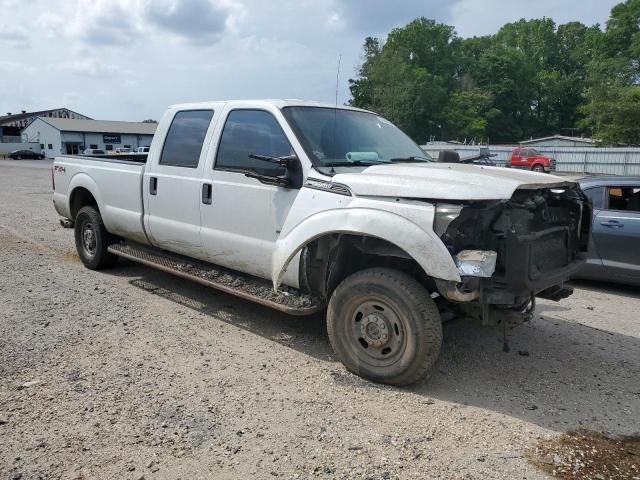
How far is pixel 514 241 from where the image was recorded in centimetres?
366

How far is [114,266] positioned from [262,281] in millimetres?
3263

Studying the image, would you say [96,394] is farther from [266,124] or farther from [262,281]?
[266,124]

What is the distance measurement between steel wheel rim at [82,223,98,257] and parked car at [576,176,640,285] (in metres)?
6.08

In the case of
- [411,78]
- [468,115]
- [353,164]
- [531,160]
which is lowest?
[353,164]

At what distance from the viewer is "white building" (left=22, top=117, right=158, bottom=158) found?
7200cm

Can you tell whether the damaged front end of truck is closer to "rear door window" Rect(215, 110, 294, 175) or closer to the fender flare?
Result: the fender flare

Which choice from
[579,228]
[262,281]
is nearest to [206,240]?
[262,281]

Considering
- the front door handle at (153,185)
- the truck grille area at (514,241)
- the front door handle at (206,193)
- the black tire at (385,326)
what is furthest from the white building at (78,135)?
the truck grille area at (514,241)

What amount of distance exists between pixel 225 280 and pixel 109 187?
2.37m

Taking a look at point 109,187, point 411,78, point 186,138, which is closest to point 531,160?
point 109,187

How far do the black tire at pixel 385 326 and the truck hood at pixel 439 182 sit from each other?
0.62 meters

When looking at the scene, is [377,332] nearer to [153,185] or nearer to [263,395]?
[263,395]

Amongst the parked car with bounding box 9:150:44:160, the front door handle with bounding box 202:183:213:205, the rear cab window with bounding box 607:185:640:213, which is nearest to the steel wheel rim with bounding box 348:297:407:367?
the front door handle with bounding box 202:183:213:205

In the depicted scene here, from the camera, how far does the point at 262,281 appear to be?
16.9ft
